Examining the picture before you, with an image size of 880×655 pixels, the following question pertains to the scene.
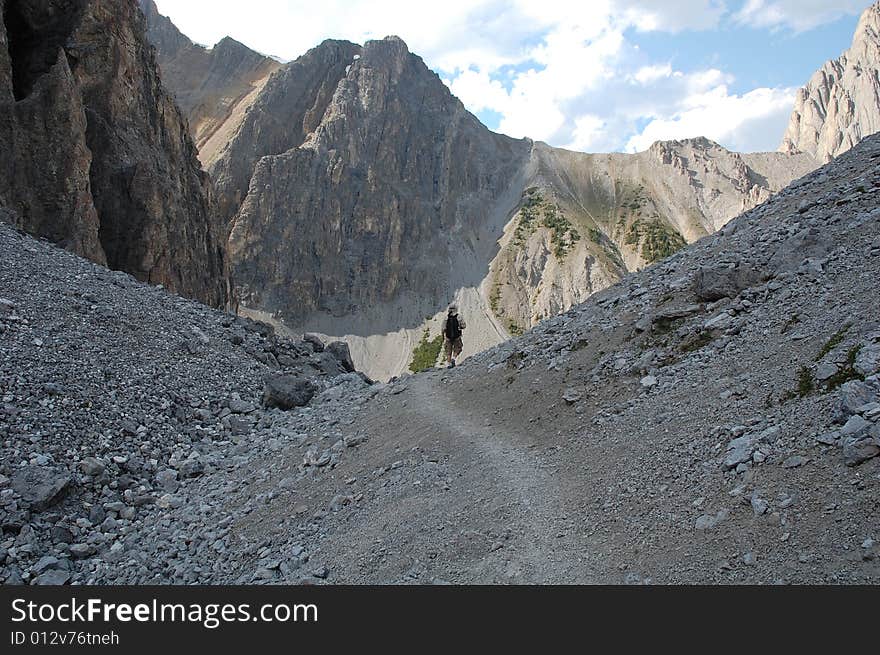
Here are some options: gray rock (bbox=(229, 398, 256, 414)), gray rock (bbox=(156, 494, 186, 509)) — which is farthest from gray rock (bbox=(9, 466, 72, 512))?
gray rock (bbox=(229, 398, 256, 414))

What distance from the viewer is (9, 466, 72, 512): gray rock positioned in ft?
39.1

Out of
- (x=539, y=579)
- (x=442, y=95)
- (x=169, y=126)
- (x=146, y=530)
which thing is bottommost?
(x=539, y=579)

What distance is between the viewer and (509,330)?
127m

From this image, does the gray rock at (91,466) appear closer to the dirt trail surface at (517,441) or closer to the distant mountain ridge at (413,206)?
the dirt trail surface at (517,441)

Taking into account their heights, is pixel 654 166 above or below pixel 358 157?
below

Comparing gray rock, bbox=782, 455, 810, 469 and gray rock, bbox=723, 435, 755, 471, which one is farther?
gray rock, bbox=723, 435, 755, 471

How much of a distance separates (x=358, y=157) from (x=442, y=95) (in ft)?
122

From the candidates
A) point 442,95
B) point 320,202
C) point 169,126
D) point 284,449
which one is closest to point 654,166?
point 442,95

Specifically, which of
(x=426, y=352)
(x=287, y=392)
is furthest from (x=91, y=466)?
(x=426, y=352)

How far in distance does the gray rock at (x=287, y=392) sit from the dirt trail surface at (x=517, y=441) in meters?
0.29

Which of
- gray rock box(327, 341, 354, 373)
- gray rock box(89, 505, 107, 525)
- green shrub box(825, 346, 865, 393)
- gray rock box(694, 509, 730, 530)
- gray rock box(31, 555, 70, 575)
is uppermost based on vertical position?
gray rock box(327, 341, 354, 373)

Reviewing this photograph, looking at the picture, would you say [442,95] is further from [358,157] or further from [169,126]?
[169,126]

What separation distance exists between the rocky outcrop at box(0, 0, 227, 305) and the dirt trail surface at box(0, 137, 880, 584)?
2545 centimetres

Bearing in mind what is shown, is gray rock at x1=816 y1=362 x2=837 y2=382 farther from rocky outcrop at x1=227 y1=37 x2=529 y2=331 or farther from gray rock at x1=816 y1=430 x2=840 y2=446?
rocky outcrop at x1=227 y1=37 x2=529 y2=331
